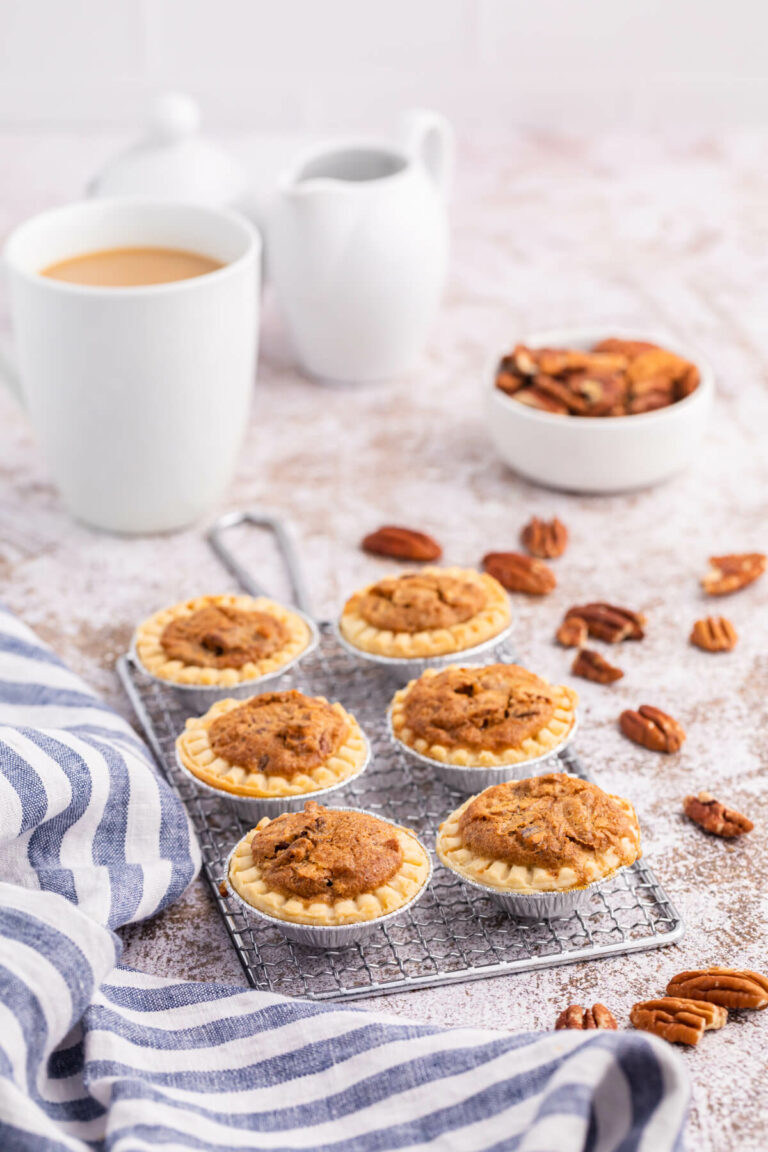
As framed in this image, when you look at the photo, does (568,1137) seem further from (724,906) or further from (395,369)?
(395,369)

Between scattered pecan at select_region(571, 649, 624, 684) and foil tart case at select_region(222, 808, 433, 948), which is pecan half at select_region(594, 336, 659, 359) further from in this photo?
foil tart case at select_region(222, 808, 433, 948)

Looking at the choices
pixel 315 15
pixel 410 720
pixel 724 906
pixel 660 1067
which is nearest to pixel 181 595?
pixel 410 720

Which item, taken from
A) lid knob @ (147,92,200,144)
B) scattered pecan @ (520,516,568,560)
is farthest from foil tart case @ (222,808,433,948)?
lid knob @ (147,92,200,144)

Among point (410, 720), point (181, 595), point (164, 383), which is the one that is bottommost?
point (181, 595)

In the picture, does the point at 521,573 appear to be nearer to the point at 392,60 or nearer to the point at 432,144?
the point at 432,144

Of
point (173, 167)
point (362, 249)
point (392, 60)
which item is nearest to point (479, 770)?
point (362, 249)

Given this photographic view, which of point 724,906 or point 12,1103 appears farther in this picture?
point 724,906

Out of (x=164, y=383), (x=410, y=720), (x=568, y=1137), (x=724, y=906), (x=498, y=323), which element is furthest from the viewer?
(x=498, y=323)
